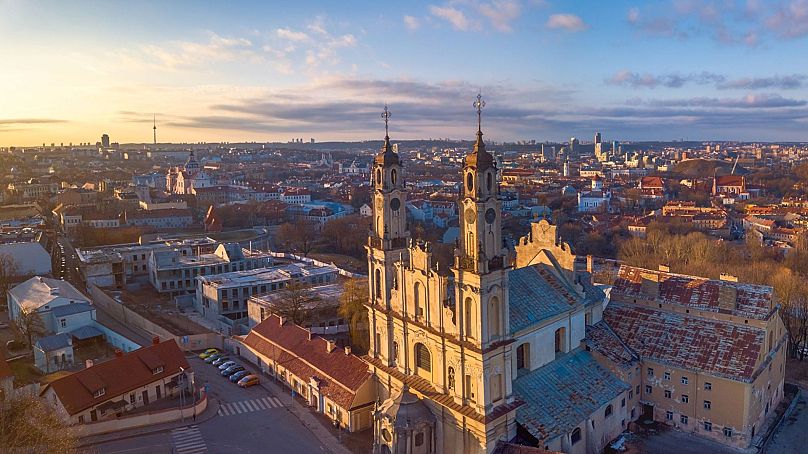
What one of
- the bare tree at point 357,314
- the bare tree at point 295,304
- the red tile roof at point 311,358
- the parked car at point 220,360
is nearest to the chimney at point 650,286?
the red tile roof at point 311,358

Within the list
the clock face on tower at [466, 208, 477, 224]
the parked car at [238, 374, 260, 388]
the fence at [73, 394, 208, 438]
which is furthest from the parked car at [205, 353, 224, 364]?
the clock face on tower at [466, 208, 477, 224]

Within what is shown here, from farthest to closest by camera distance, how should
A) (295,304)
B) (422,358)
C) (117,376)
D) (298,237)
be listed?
(298,237) → (295,304) → (117,376) → (422,358)

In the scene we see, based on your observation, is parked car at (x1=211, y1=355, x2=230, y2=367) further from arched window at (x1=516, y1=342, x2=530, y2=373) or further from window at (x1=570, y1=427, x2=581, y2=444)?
window at (x1=570, y1=427, x2=581, y2=444)

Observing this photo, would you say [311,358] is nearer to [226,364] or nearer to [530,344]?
[226,364]

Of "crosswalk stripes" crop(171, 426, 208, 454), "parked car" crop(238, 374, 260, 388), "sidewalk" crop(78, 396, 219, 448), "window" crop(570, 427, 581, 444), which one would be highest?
"window" crop(570, 427, 581, 444)

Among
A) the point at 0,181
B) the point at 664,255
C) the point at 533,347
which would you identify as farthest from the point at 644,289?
the point at 0,181

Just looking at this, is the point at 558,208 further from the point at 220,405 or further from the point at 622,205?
the point at 220,405

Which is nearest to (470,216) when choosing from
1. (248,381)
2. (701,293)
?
(701,293)

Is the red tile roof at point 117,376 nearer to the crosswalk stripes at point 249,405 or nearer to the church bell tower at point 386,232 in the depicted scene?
the crosswalk stripes at point 249,405
